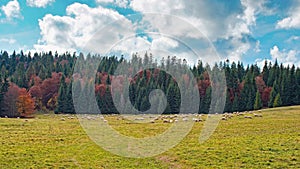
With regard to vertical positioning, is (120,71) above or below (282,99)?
above

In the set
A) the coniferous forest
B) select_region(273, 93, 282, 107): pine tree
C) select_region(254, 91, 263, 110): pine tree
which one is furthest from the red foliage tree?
select_region(273, 93, 282, 107): pine tree

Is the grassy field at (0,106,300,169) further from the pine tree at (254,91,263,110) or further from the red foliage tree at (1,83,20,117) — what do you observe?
the red foliage tree at (1,83,20,117)

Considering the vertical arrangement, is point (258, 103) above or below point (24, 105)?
above

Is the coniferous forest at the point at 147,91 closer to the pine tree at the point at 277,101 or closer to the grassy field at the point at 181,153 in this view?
the pine tree at the point at 277,101

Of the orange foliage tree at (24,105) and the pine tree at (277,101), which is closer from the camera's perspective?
the pine tree at (277,101)

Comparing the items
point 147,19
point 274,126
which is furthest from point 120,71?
point 147,19

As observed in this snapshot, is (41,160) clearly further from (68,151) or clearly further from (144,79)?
(144,79)

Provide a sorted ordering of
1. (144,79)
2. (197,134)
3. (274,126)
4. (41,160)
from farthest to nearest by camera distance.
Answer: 1. (144,79)
2. (274,126)
3. (197,134)
4. (41,160)

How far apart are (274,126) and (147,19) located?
19.1 meters

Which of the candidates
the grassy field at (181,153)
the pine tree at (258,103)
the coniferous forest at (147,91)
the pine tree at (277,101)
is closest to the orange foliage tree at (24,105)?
the coniferous forest at (147,91)

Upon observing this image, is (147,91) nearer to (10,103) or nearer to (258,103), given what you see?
(258,103)

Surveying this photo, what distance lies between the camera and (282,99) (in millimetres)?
86188

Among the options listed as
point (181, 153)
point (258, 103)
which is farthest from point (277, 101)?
point (181, 153)

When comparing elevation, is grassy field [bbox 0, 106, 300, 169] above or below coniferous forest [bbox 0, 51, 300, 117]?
below
